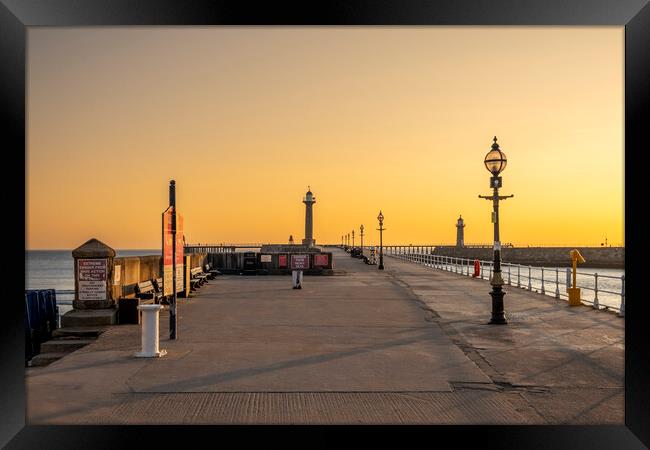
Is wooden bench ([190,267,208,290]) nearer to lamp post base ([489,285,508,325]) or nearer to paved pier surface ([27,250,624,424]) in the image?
paved pier surface ([27,250,624,424])

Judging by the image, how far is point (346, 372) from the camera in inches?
365

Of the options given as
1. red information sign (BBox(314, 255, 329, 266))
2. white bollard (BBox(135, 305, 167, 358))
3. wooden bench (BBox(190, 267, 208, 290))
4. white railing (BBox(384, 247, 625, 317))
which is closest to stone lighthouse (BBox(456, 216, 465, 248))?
white railing (BBox(384, 247, 625, 317))

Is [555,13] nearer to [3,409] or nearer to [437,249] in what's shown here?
[3,409]

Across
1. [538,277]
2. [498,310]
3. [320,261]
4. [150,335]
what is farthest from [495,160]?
[538,277]

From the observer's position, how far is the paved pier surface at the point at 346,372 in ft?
23.6

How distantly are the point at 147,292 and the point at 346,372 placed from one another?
9.82m

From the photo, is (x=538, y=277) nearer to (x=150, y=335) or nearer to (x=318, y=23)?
(x=150, y=335)

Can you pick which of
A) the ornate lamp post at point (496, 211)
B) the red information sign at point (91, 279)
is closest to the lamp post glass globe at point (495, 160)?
the ornate lamp post at point (496, 211)

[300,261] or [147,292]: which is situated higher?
[300,261]

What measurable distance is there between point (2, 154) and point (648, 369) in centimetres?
704

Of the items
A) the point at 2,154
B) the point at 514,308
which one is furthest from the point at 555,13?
the point at 514,308

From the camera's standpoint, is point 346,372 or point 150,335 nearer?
point 346,372

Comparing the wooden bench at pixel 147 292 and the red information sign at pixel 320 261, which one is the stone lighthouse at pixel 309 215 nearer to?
the red information sign at pixel 320 261

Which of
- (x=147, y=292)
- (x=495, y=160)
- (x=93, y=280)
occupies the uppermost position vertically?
(x=495, y=160)
